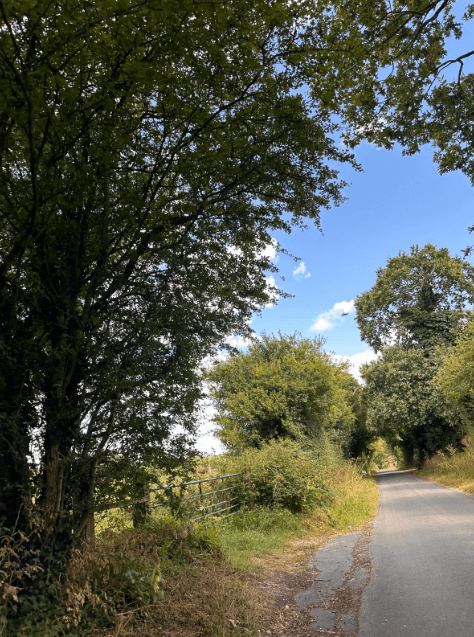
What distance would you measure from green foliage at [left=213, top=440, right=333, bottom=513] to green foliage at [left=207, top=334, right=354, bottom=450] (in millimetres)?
4167

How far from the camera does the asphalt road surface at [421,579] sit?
13.8 ft

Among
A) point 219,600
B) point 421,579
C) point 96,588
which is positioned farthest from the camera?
point 421,579

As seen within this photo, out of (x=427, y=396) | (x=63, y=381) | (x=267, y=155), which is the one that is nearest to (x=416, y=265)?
(x=427, y=396)

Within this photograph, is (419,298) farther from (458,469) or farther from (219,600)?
(219,600)

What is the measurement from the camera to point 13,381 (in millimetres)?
4234

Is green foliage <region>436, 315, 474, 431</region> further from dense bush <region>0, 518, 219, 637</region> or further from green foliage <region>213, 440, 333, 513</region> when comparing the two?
dense bush <region>0, 518, 219, 637</region>

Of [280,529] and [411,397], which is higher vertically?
[411,397]

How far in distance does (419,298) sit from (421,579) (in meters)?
25.5

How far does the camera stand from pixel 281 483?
1088 centimetres

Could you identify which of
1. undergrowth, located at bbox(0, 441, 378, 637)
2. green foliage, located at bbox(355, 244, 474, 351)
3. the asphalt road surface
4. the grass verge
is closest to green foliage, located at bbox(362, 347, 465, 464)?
green foliage, located at bbox(355, 244, 474, 351)

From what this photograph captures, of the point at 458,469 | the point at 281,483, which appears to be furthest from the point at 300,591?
the point at 458,469

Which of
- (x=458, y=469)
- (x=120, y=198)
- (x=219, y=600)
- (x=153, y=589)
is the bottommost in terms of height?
(x=458, y=469)

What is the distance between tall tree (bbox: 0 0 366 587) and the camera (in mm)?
3703

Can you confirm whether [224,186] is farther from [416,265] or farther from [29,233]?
[416,265]
